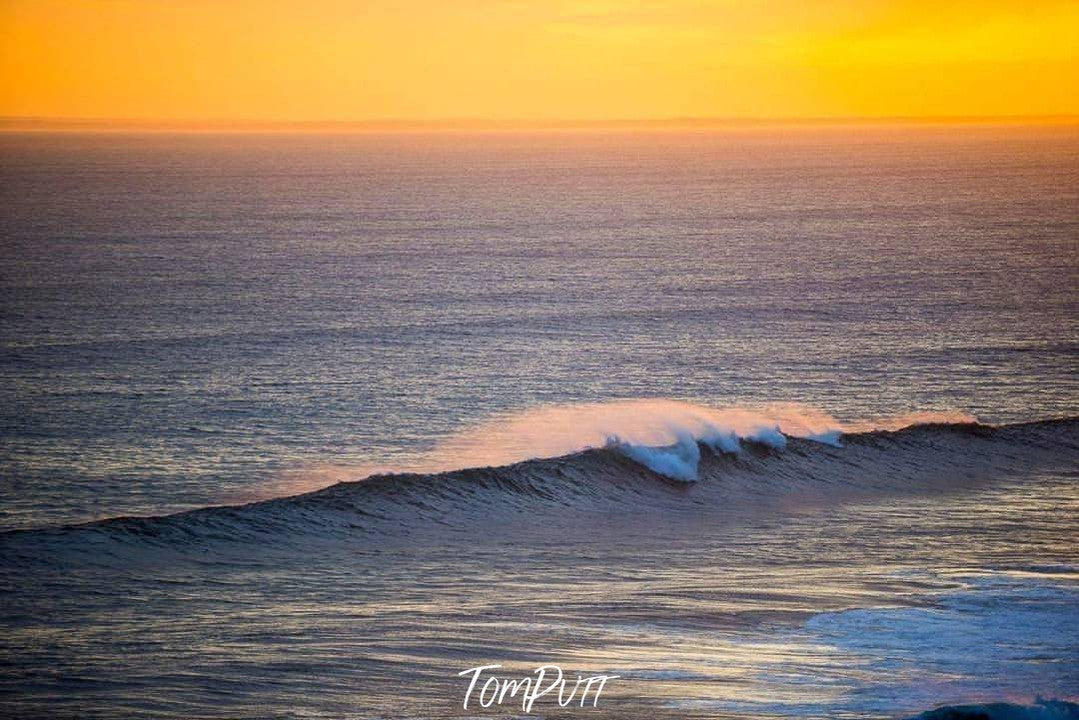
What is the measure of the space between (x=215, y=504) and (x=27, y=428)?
9764 mm

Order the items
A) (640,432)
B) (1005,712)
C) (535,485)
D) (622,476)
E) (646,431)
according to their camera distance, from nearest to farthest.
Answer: (1005,712) → (535,485) → (622,476) → (640,432) → (646,431)

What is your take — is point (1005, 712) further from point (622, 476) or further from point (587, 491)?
point (622, 476)

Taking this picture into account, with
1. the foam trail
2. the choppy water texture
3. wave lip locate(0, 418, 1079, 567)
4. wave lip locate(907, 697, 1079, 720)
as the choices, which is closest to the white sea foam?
the foam trail

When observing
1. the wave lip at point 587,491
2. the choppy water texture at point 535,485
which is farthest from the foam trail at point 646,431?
the wave lip at point 587,491

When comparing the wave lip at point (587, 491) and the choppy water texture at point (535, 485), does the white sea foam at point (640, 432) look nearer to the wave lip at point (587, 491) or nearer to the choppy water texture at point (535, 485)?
the choppy water texture at point (535, 485)

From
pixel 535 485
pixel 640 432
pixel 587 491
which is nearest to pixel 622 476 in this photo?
pixel 587 491

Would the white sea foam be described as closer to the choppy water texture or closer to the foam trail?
the foam trail

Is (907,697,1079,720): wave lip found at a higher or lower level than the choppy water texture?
higher

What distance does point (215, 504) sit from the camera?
27.1 metres

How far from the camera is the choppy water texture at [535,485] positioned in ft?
53.9

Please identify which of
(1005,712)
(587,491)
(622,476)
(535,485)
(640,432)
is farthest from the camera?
(640,432)

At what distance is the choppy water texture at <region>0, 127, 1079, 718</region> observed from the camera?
1642 centimetres

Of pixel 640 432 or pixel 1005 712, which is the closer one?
pixel 1005 712

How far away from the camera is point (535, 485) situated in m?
29.1
